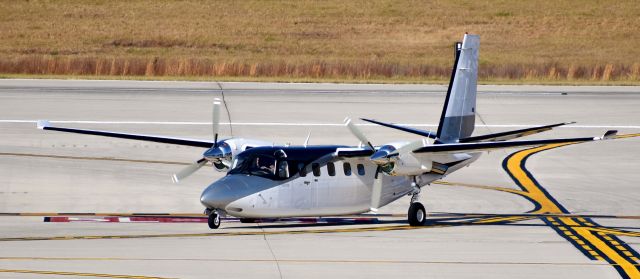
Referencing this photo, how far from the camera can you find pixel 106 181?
3741cm

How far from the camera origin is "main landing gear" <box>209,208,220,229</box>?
92.2 ft

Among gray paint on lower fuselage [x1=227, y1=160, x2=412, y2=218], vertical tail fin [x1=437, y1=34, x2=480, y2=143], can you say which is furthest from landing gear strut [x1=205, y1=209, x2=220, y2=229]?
vertical tail fin [x1=437, y1=34, x2=480, y2=143]

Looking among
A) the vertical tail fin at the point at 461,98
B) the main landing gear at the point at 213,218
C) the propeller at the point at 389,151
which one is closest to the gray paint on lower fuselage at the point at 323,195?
the main landing gear at the point at 213,218

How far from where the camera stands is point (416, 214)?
3002 centimetres

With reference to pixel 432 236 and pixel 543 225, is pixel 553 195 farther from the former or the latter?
pixel 432 236

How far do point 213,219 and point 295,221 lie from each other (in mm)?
3263

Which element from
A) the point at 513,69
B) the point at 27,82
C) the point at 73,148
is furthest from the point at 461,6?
the point at 73,148

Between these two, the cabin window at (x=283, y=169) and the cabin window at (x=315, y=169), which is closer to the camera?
the cabin window at (x=283, y=169)

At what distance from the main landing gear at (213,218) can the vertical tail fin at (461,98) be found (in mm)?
7665

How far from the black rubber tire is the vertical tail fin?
7.66 metres

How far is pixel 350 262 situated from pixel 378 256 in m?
0.98

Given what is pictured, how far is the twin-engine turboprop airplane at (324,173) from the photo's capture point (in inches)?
1090

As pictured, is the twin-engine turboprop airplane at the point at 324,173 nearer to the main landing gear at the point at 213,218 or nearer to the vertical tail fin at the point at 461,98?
the main landing gear at the point at 213,218

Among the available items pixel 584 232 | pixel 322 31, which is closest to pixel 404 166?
pixel 584 232
